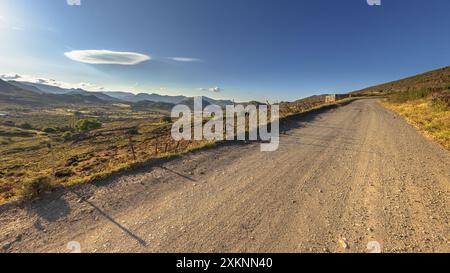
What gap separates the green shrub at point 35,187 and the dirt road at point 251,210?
30 centimetres

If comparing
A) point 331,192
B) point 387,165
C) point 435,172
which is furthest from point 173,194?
point 435,172

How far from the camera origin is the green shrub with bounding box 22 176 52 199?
509cm

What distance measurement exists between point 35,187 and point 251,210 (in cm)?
520

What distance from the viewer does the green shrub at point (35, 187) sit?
5094 mm

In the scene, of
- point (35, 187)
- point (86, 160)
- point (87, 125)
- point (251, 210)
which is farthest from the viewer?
point (87, 125)

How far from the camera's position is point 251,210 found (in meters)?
4.81

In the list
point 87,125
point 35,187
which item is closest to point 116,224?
point 35,187

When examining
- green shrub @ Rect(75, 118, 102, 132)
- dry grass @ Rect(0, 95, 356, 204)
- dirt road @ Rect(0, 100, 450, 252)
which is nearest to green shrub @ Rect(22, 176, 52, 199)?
dry grass @ Rect(0, 95, 356, 204)

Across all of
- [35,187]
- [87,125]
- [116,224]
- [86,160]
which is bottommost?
[86,160]

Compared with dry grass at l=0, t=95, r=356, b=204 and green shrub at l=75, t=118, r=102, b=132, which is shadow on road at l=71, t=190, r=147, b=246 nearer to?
dry grass at l=0, t=95, r=356, b=204

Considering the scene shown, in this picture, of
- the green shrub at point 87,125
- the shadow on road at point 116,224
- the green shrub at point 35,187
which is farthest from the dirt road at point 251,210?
the green shrub at point 87,125

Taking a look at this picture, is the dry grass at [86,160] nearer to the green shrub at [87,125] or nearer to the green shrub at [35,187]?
the green shrub at [35,187]

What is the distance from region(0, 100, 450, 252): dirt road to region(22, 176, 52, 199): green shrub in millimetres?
299

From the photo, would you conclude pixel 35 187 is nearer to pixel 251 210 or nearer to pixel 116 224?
pixel 116 224
